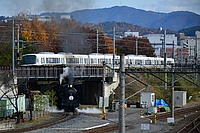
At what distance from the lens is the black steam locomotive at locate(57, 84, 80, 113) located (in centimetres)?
2742

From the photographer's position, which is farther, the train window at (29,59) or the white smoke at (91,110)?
the train window at (29,59)

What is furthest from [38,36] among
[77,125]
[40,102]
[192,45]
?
[192,45]

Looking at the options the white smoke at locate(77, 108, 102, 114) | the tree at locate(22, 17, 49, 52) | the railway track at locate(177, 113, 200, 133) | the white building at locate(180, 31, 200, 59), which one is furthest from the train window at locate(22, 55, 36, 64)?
the white building at locate(180, 31, 200, 59)

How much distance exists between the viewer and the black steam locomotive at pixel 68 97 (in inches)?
1080

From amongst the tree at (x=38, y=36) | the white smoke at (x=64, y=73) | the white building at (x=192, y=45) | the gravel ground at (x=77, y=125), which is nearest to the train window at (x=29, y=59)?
the white smoke at (x=64, y=73)

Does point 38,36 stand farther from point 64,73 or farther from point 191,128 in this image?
point 191,128

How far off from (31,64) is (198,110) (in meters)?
14.5

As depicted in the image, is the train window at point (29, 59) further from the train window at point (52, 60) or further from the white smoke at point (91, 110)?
the white smoke at point (91, 110)

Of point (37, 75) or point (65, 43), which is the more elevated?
point (65, 43)

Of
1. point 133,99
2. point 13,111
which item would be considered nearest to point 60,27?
point 133,99

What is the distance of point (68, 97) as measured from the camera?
1088 inches

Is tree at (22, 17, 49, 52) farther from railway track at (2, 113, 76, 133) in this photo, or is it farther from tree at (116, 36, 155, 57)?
railway track at (2, 113, 76, 133)

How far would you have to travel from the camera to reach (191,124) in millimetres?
22969

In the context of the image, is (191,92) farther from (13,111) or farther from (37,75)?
(13,111)
